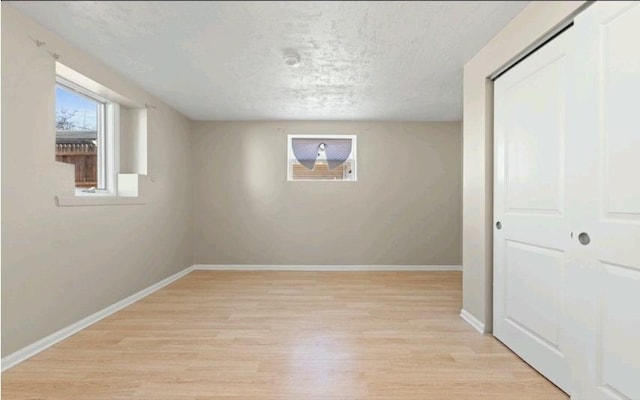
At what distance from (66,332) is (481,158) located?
333 centimetres

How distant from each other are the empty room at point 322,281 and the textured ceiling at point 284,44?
0.02 m

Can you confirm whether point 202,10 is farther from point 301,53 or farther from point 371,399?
point 371,399

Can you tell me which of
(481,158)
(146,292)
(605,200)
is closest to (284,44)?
(481,158)

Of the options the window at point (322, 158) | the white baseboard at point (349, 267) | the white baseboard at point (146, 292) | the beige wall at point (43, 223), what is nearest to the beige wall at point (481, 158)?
the white baseboard at point (146, 292)

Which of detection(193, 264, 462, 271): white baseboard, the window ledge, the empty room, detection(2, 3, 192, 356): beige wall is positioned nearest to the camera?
the empty room

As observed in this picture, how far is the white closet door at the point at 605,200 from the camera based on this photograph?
50.8 inches

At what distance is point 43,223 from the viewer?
2148mm

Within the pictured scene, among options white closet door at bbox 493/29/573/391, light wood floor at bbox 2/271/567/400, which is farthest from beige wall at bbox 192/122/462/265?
white closet door at bbox 493/29/573/391

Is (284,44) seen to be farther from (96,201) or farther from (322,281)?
(322,281)

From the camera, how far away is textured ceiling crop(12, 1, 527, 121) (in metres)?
1.92

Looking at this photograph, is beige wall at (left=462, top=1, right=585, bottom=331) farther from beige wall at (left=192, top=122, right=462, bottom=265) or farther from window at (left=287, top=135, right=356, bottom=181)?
window at (left=287, top=135, right=356, bottom=181)

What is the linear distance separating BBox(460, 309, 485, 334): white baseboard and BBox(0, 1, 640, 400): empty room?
3 cm

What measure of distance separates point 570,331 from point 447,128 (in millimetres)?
3587

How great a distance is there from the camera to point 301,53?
8.07 ft
